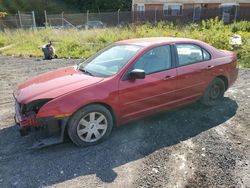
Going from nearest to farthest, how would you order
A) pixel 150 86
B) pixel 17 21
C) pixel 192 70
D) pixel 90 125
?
pixel 90 125
pixel 150 86
pixel 192 70
pixel 17 21

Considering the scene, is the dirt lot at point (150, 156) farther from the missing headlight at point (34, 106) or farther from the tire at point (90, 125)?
the missing headlight at point (34, 106)

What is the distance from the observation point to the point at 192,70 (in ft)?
16.8

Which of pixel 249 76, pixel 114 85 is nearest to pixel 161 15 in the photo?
pixel 249 76

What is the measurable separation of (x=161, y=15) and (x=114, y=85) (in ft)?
79.1

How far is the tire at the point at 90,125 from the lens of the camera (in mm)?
4059

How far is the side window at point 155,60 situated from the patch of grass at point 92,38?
6.77m

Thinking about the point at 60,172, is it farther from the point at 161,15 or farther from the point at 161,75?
the point at 161,15

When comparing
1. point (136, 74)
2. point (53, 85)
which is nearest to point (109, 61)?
point (136, 74)

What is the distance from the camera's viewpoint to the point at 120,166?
382cm

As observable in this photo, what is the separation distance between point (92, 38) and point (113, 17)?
10.0 meters

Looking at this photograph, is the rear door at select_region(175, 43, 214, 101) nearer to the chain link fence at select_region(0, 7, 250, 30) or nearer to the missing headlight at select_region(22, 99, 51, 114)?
the missing headlight at select_region(22, 99, 51, 114)

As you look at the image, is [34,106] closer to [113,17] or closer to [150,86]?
[150,86]

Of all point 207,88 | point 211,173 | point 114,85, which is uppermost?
point 114,85

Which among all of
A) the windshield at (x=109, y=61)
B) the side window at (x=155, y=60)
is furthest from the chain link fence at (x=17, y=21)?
the side window at (x=155, y=60)
